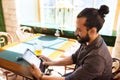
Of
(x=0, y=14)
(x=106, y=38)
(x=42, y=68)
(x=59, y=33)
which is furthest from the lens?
(x=0, y=14)

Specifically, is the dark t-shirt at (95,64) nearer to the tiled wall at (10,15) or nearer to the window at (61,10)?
the tiled wall at (10,15)

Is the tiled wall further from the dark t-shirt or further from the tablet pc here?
the dark t-shirt

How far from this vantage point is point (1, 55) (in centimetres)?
165

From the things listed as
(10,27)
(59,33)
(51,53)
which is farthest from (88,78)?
(10,27)

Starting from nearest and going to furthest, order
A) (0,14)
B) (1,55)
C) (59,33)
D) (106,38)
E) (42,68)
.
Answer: (42,68) < (1,55) < (106,38) < (59,33) < (0,14)

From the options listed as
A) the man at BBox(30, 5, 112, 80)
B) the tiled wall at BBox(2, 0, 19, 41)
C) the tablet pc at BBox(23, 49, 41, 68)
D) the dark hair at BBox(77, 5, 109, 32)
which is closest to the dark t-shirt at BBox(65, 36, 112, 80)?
the man at BBox(30, 5, 112, 80)

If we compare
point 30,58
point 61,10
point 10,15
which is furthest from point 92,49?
point 61,10

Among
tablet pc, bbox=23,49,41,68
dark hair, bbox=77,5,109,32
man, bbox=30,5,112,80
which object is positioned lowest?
tablet pc, bbox=23,49,41,68

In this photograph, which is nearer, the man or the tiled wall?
the man

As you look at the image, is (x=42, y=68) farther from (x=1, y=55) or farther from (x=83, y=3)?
(x=83, y=3)

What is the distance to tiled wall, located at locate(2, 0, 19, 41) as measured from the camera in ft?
9.67

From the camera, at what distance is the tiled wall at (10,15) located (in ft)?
9.67

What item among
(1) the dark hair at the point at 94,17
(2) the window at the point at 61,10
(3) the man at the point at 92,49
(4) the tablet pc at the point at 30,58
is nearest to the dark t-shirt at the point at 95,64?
(3) the man at the point at 92,49

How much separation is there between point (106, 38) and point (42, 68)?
3.98 feet
